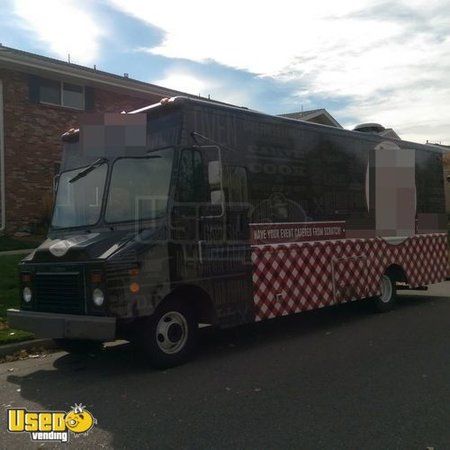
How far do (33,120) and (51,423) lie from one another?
14511mm

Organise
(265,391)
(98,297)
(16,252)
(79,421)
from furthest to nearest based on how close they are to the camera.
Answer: (16,252), (98,297), (265,391), (79,421)

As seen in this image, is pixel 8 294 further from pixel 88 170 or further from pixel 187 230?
pixel 187 230

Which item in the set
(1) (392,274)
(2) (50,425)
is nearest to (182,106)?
(2) (50,425)

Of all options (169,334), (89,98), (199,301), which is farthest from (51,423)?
(89,98)

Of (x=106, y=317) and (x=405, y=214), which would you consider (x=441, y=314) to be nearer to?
(x=405, y=214)

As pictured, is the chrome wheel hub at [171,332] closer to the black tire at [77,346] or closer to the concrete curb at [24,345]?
the black tire at [77,346]

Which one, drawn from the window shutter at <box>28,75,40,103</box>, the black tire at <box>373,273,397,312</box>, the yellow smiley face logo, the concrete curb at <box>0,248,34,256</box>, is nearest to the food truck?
the black tire at <box>373,273,397,312</box>

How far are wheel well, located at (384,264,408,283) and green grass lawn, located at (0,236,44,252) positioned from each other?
32.6 feet

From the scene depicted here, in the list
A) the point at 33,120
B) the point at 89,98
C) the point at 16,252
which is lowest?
the point at 16,252

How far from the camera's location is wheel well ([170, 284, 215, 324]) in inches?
258

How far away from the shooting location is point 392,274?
1030 cm

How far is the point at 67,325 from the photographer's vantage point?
5.85 m

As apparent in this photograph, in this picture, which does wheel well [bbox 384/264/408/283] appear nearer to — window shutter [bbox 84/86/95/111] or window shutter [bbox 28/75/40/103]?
window shutter [bbox 84/86/95/111]

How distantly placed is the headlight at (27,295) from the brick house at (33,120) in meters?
10.8
